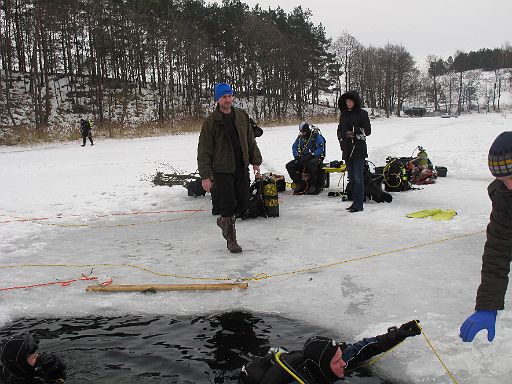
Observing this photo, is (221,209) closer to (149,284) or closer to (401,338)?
(149,284)

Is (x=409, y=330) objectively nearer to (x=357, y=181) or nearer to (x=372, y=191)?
(x=357, y=181)

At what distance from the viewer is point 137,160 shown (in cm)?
1551

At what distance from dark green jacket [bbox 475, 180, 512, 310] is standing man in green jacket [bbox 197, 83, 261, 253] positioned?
3.48 meters

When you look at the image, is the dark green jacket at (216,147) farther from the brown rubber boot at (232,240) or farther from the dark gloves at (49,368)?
the dark gloves at (49,368)

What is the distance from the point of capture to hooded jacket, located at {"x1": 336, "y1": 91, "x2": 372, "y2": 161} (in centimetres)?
771

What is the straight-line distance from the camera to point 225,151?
5.61 meters

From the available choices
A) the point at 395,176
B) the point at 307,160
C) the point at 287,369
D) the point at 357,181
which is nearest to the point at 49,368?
the point at 287,369

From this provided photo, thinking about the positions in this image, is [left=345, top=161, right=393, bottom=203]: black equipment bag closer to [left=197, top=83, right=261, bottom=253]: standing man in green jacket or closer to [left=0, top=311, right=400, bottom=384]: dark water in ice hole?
[left=197, top=83, right=261, bottom=253]: standing man in green jacket

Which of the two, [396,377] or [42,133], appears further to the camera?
[42,133]

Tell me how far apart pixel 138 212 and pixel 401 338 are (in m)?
6.33

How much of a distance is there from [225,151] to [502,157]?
3.66 m

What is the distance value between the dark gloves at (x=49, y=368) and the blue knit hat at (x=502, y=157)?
9.94ft

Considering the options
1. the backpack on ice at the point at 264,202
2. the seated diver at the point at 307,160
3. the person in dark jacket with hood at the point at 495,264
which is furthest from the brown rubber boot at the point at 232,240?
the seated diver at the point at 307,160

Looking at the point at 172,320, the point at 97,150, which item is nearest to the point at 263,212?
the point at 172,320
